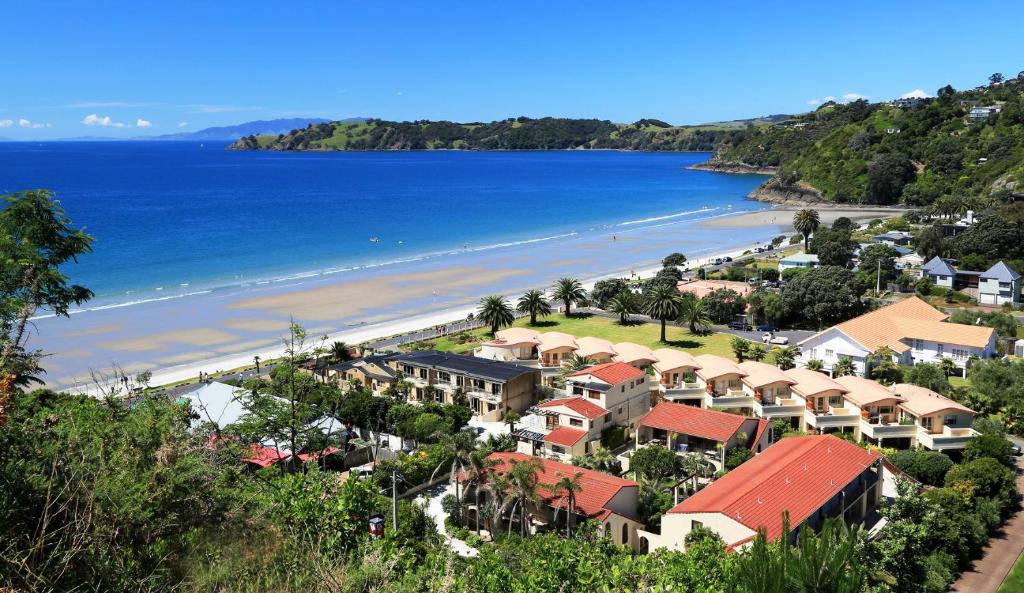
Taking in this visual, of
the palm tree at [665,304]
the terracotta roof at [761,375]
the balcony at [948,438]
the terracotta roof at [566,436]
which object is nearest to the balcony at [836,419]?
the terracotta roof at [761,375]

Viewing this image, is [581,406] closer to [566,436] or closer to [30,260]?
[566,436]

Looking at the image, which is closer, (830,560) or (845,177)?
(830,560)

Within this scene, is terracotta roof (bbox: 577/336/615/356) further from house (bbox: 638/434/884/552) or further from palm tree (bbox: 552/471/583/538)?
palm tree (bbox: 552/471/583/538)

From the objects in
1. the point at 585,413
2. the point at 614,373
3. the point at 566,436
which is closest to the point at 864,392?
the point at 614,373

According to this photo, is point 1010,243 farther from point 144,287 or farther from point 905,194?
point 144,287

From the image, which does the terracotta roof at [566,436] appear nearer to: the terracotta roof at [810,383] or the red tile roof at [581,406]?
the red tile roof at [581,406]

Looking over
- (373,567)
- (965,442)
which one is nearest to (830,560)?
(373,567)
